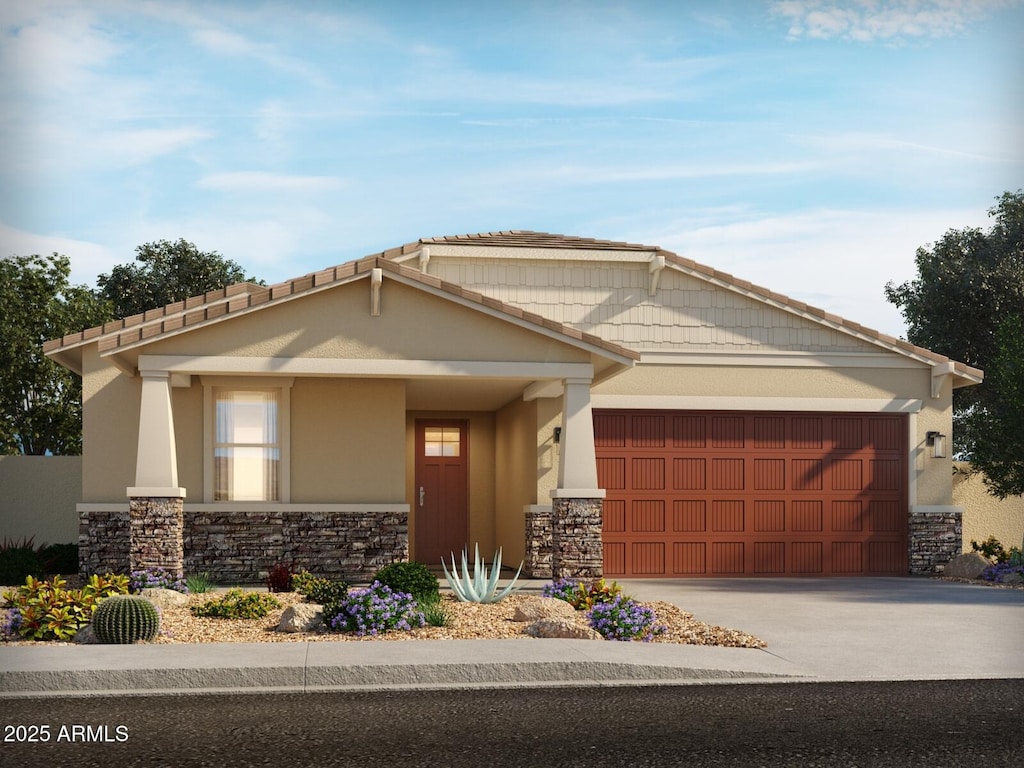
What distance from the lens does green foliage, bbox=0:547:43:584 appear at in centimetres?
1670

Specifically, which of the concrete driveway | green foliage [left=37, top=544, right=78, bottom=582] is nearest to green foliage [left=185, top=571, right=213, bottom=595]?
green foliage [left=37, top=544, right=78, bottom=582]

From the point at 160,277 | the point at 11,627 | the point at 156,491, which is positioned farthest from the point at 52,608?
the point at 160,277

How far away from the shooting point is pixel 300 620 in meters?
12.1

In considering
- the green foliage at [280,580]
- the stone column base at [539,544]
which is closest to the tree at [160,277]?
the stone column base at [539,544]

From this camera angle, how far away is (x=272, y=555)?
1697cm

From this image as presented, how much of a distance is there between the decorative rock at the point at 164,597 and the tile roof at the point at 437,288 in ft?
10.8

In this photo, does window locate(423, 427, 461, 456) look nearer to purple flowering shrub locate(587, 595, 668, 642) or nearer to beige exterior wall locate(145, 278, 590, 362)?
beige exterior wall locate(145, 278, 590, 362)

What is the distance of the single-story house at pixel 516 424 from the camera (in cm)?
1580

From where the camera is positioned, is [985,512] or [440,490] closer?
[440,490]

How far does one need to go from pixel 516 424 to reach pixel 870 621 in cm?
816

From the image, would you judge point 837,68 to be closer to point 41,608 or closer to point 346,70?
point 346,70

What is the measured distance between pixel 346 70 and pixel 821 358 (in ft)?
45.8

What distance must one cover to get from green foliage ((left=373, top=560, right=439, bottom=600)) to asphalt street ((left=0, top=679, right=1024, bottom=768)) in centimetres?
410

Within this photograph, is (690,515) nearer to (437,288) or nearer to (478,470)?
(478,470)
